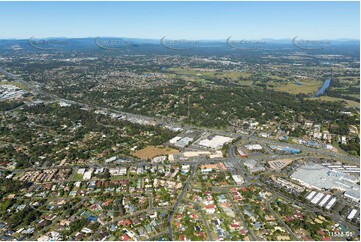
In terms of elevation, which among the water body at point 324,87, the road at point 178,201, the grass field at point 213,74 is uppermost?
the road at point 178,201

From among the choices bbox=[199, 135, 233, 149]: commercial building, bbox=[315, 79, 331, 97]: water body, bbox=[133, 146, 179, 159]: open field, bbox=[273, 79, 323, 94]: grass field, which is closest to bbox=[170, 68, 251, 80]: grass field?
bbox=[273, 79, 323, 94]: grass field

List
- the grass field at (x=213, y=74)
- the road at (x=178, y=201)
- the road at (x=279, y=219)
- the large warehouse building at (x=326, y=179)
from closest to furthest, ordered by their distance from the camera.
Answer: the road at (x=279, y=219)
the road at (x=178, y=201)
the large warehouse building at (x=326, y=179)
the grass field at (x=213, y=74)

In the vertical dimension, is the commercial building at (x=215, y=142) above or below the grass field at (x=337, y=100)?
above

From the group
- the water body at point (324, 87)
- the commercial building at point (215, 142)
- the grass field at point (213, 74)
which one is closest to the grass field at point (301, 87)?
the water body at point (324, 87)

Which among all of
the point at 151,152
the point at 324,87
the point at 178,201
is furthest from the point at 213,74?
the point at 178,201

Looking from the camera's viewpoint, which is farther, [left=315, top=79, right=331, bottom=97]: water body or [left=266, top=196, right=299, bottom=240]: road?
[left=315, top=79, right=331, bottom=97]: water body

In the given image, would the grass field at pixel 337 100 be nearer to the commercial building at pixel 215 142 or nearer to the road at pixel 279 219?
the commercial building at pixel 215 142

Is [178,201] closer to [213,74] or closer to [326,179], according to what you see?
[326,179]

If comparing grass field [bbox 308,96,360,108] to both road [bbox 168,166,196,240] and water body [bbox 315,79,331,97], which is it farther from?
road [bbox 168,166,196,240]

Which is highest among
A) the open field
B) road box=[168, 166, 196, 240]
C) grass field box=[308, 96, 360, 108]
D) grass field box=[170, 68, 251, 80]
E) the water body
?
road box=[168, 166, 196, 240]
